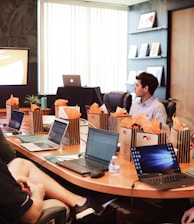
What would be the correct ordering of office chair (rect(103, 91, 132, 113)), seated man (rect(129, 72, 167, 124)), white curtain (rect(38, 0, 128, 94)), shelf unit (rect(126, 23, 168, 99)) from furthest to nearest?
1. white curtain (rect(38, 0, 128, 94))
2. shelf unit (rect(126, 23, 168, 99))
3. office chair (rect(103, 91, 132, 113))
4. seated man (rect(129, 72, 167, 124))

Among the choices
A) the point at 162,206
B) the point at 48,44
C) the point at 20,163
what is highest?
the point at 48,44

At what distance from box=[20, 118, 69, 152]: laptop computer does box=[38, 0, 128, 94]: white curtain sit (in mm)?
3823

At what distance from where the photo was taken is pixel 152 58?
22.7 feet

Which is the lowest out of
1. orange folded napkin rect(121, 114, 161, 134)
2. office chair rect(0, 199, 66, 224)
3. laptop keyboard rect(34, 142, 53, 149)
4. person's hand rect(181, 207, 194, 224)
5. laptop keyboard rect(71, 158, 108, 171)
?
person's hand rect(181, 207, 194, 224)

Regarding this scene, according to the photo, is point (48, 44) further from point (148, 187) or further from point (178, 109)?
point (148, 187)

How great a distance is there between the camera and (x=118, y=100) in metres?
5.16

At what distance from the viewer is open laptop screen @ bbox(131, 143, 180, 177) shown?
2172 millimetres

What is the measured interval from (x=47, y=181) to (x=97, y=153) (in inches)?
15.2

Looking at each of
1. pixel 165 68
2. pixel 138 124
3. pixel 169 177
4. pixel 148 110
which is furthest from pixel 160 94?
pixel 169 177

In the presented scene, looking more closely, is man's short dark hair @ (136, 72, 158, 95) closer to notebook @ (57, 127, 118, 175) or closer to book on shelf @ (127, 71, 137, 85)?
notebook @ (57, 127, 118, 175)

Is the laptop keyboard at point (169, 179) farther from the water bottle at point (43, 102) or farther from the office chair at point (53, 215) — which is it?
the water bottle at point (43, 102)

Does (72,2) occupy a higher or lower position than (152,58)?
higher

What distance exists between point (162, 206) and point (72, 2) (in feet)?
17.2

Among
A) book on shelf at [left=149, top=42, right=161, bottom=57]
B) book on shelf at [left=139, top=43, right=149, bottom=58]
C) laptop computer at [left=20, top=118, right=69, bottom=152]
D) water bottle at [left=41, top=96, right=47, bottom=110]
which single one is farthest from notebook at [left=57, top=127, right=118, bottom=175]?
book on shelf at [left=139, top=43, right=149, bottom=58]
